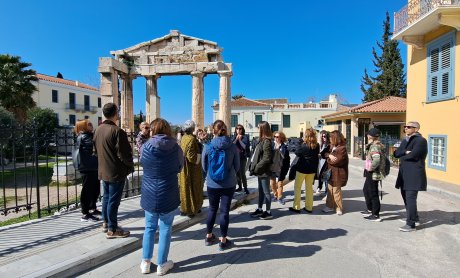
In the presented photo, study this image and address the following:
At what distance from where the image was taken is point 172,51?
18.0m

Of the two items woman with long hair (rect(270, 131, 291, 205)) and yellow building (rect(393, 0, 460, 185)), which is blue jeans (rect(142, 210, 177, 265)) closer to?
woman with long hair (rect(270, 131, 291, 205))

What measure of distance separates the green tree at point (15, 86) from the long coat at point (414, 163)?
80.1ft

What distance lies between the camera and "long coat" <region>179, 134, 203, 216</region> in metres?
4.94

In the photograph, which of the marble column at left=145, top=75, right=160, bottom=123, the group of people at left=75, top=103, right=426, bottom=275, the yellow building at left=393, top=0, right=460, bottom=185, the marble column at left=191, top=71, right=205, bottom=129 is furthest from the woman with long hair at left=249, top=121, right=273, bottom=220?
the marble column at left=145, top=75, right=160, bottom=123

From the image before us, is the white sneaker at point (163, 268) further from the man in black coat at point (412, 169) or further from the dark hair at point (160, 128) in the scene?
the man in black coat at point (412, 169)

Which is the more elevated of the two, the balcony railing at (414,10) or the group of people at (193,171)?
the balcony railing at (414,10)

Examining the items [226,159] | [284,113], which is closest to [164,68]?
[226,159]

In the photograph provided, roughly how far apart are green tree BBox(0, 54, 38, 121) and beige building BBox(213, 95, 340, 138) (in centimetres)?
2328

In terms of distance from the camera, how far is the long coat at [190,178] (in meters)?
4.94

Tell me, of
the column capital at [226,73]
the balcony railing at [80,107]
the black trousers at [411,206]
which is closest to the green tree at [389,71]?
the column capital at [226,73]

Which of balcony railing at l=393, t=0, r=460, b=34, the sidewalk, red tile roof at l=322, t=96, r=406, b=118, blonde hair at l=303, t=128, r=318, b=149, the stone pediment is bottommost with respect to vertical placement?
the sidewalk

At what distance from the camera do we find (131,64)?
60.9ft

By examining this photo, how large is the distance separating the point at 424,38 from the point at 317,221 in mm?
8786

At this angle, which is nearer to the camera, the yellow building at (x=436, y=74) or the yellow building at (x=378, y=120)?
the yellow building at (x=436, y=74)
